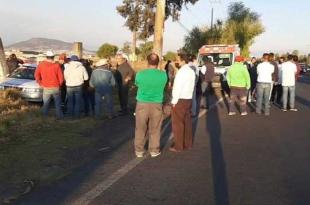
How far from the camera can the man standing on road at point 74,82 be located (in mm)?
13805

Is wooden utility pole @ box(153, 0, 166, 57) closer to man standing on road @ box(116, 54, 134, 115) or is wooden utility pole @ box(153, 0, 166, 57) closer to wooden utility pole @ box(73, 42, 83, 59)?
wooden utility pole @ box(73, 42, 83, 59)

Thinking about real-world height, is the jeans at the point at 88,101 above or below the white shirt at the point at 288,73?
below

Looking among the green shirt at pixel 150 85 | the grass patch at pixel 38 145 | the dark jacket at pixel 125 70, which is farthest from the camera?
the dark jacket at pixel 125 70

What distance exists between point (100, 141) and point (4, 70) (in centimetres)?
929

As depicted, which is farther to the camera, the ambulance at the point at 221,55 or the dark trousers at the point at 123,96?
the ambulance at the point at 221,55

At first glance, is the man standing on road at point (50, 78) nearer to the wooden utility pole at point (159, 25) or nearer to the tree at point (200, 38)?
the wooden utility pole at point (159, 25)

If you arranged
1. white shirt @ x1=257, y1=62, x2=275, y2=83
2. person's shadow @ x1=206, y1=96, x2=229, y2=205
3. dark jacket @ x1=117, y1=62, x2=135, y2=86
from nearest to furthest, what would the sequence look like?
person's shadow @ x1=206, y1=96, x2=229, y2=205 → dark jacket @ x1=117, y1=62, x2=135, y2=86 → white shirt @ x1=257, y1=62, x2=275, y2=83

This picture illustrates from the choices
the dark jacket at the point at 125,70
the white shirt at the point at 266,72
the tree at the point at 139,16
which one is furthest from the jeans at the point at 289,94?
the tree at the point at 139,16

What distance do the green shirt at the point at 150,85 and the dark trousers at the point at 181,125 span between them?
84cm

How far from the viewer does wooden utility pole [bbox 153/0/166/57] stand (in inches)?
973

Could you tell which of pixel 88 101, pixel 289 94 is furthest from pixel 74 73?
pixel 289 94

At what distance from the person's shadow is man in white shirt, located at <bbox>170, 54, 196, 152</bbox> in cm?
59

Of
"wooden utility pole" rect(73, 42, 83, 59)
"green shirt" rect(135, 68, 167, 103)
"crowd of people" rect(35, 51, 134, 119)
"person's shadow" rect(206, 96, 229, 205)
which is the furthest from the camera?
"wooden utility pole" rect(73, 42, 83, 59)

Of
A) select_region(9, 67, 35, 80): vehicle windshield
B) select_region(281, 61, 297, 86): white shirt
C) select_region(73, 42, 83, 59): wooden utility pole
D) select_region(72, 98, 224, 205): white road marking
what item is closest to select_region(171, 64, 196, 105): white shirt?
select_region(72, 98, 224, 205): white road marking
